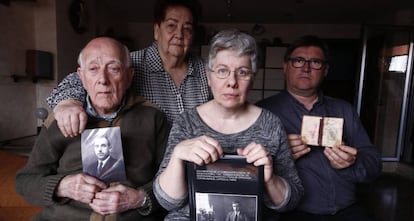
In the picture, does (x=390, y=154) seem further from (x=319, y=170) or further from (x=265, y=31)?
(x=319, y=170)

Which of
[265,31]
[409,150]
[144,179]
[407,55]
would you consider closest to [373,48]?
[407,55]

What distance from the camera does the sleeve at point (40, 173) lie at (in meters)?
1.11

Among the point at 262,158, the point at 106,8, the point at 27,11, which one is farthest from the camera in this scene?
the point at 106,8

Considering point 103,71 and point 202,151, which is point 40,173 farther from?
point 202,151

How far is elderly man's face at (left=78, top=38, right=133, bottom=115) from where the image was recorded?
1.10 m

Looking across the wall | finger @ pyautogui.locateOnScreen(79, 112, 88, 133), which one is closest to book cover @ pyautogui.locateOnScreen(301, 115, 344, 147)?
finger @ pyautogui.locateOnScreen(79, 112, 88, 133)

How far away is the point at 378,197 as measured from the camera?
11.0 ft

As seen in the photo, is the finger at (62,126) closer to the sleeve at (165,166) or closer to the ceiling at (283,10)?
the sleeve at (165,166)

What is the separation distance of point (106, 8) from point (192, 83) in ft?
13.6

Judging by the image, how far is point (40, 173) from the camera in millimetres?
1159

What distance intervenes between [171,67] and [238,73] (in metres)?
0.56

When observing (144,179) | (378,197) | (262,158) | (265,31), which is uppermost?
(265,31)

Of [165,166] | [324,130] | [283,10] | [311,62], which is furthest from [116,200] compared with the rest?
[283,10]

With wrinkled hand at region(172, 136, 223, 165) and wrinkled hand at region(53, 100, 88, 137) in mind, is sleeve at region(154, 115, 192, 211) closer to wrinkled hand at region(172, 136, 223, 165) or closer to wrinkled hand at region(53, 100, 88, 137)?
wrinkled hand at region(172, 136, 223, 165)
